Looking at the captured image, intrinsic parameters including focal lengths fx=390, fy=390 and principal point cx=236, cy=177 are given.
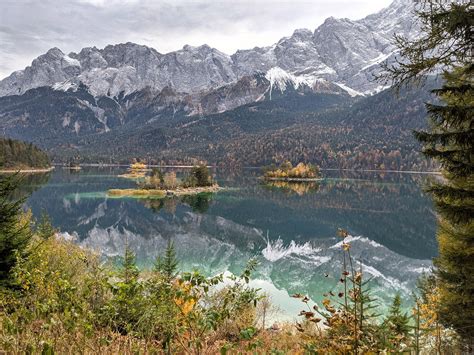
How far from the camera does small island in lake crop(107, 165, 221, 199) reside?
99.8 meters

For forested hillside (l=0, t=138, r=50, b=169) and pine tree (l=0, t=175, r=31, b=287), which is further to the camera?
forested hillside (l=0, t=138, r=50, b=169)

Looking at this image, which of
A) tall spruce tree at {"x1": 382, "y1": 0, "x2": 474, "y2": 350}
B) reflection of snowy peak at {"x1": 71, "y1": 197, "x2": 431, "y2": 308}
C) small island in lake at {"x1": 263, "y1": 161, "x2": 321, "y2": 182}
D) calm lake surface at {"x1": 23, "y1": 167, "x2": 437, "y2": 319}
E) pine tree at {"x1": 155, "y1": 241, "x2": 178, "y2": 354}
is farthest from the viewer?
small island in lake at {"x1": 263, "y1": 161, "x2": 321, "y2": 182}

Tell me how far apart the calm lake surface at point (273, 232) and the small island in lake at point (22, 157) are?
36283 mm

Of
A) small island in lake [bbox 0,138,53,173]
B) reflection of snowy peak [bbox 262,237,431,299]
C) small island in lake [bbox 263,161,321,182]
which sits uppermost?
small island in lake [bbox 0,138,53,173]

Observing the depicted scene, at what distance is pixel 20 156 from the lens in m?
147

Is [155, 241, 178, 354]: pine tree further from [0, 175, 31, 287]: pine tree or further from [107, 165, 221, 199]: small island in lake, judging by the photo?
[107, 165, 221, 199]: small island in lake

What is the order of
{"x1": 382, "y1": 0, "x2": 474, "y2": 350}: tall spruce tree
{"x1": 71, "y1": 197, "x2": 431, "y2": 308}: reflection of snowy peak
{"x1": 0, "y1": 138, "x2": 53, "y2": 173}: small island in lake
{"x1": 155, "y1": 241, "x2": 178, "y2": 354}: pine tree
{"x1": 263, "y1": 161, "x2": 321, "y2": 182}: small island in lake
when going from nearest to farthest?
{"x1": 155, "y1": 241, "x2": 178, "y2": 354}: pine tree
{"x1": 382, "y1": 0, "x2": 474, "y2": 350}: tall spruce tree
{"x1": 71, "y1": 197, "x2": 431, "y2": 308}: reflection of snowy peak
{"x1": 0, "y1": 138, "x2": 53, "y2": 173}: small island in lake
{"x1": 263, "y1": 161, "x2": 321, "y2": 182}: small island in lake

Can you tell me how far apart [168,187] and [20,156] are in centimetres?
7560

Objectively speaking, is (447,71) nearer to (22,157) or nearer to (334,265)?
(334,265)

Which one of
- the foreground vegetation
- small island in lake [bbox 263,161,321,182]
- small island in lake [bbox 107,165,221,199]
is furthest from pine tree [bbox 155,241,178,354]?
small island in lake [bbox 263,161,321,182]

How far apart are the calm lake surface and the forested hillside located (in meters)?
37.7

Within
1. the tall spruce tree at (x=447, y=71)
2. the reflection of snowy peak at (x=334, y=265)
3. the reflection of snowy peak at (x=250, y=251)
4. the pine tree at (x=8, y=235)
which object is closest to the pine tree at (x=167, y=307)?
the pine tree at (x=8, y=235)

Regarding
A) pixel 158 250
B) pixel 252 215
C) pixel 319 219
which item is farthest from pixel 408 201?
pixel 158 250

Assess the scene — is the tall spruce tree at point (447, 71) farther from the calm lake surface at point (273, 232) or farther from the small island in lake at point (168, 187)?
the small island in lake at point (168, 187)
